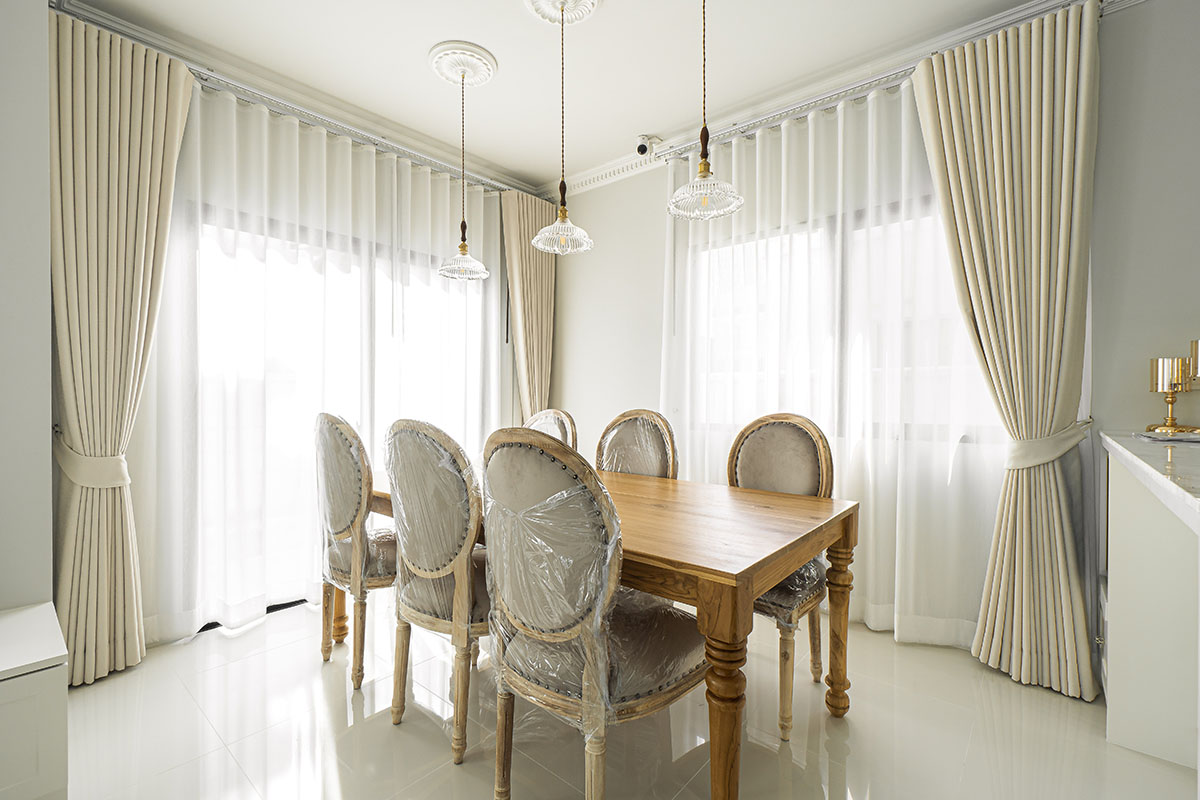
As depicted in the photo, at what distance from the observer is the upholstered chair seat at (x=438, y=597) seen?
172cm

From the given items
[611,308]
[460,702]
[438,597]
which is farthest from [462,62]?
[460,702]

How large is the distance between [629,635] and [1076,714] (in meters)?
1.81

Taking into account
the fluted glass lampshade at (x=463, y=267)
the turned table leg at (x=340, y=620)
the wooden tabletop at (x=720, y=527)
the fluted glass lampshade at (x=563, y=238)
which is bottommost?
the turned table leg at (x=340, y=620)

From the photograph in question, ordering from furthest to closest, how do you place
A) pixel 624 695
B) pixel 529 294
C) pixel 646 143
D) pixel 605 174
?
pixel 529 294, pixel 605 174, pixel 646 143, pixel 624 695

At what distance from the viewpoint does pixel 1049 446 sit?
7.00ft

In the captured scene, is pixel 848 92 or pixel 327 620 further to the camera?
pixel 848 92

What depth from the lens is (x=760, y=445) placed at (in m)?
2.34

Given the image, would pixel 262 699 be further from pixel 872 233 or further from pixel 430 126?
pixel 872 233

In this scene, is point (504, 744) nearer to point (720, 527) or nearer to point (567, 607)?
point (567, 607)

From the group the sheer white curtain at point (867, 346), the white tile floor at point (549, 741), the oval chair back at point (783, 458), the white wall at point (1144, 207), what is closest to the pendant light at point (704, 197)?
the oval chair back at point (783, 458)

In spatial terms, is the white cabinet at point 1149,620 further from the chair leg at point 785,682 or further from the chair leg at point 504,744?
the chair leg at point 504,744

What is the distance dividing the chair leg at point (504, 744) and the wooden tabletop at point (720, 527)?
55cm

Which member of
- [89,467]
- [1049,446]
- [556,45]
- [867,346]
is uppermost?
[556,45]

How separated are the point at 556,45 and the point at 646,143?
1.04 metres
